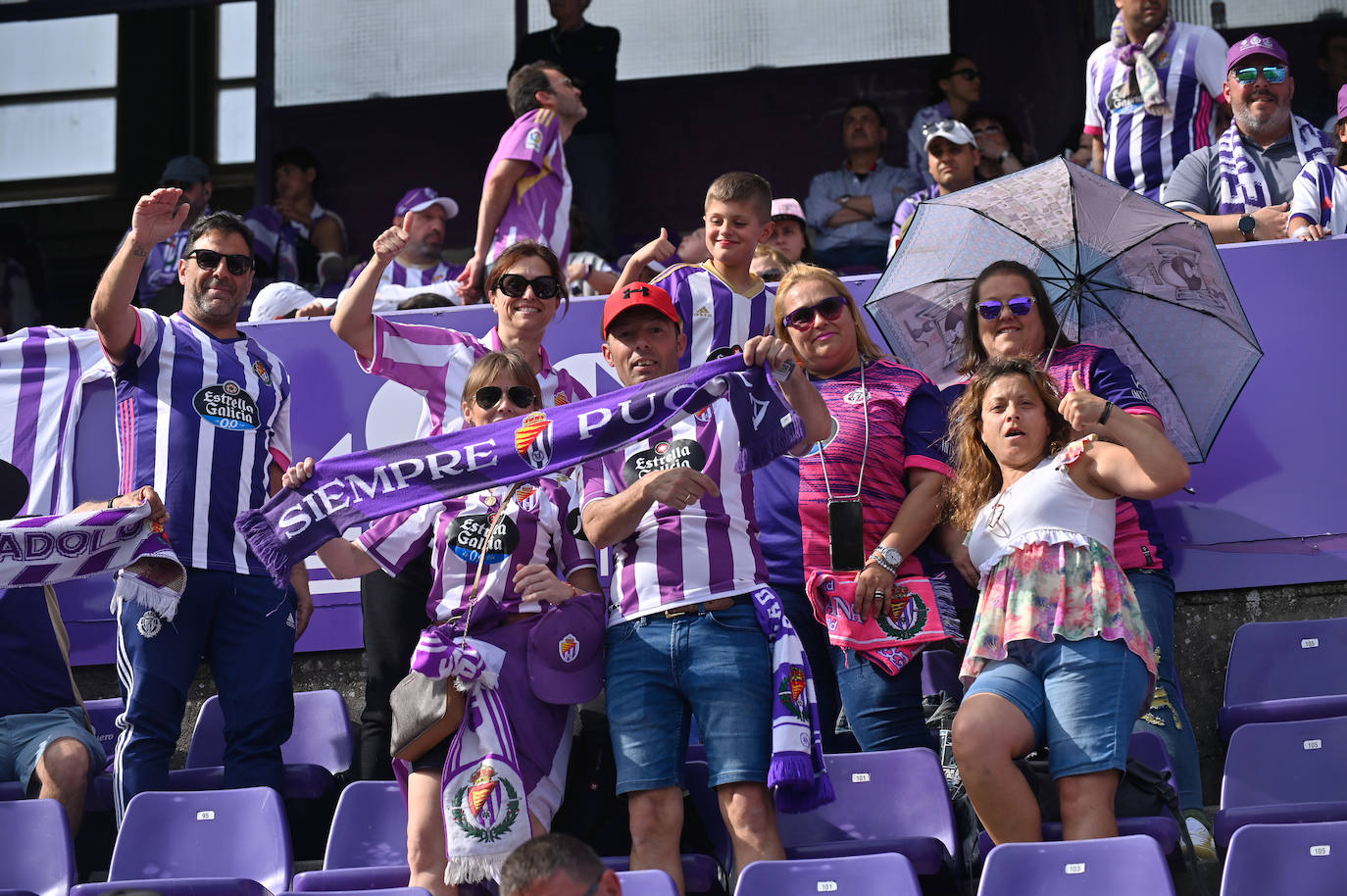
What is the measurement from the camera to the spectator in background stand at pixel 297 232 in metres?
8.06

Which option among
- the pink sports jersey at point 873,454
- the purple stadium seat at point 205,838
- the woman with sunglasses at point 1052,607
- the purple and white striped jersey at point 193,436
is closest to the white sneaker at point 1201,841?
the woman with sunglasses at point 1052,607

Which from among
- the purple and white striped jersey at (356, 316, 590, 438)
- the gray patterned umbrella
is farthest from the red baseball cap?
the gray patterned umbrella

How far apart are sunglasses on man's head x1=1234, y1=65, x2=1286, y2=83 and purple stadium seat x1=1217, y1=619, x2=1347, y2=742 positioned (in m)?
2.31

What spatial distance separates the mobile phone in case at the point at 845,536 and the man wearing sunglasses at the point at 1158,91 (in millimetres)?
2973

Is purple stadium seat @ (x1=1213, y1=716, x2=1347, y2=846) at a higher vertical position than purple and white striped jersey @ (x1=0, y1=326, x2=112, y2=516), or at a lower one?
lower

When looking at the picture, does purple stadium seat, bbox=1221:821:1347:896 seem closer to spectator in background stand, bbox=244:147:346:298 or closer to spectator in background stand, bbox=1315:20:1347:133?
spectator in background stand, bbox=244:147:346:298

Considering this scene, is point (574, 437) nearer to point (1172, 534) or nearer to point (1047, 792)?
point (1047, 792)

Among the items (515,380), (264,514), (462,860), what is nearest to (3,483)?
(264,514)

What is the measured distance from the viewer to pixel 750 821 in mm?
3654

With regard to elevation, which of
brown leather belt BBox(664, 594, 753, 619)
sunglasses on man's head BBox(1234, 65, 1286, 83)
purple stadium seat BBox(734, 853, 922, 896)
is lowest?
purple stadium seat BBox(734, 853, 922, 896)

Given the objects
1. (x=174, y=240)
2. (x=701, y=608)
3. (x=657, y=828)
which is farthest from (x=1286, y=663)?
(x=174, y=240)

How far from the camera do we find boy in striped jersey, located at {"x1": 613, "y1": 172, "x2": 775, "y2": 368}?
16.7ft

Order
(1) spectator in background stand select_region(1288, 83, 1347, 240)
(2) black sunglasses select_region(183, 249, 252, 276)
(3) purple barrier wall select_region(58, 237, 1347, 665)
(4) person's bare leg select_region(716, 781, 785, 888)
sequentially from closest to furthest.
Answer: (4) person's bare leg select_region(716, 781, 785, 888) < (2) black sunglasses select_region(183, 249, 252, 276) < (3) purple barrier wall select_region(58, 237, 1347, 665) < (1) spectator in background stand select_region(1288, 83, 1347, 240)

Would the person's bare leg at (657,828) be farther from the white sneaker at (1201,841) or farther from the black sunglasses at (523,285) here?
the black sunglasses at (523,285)
